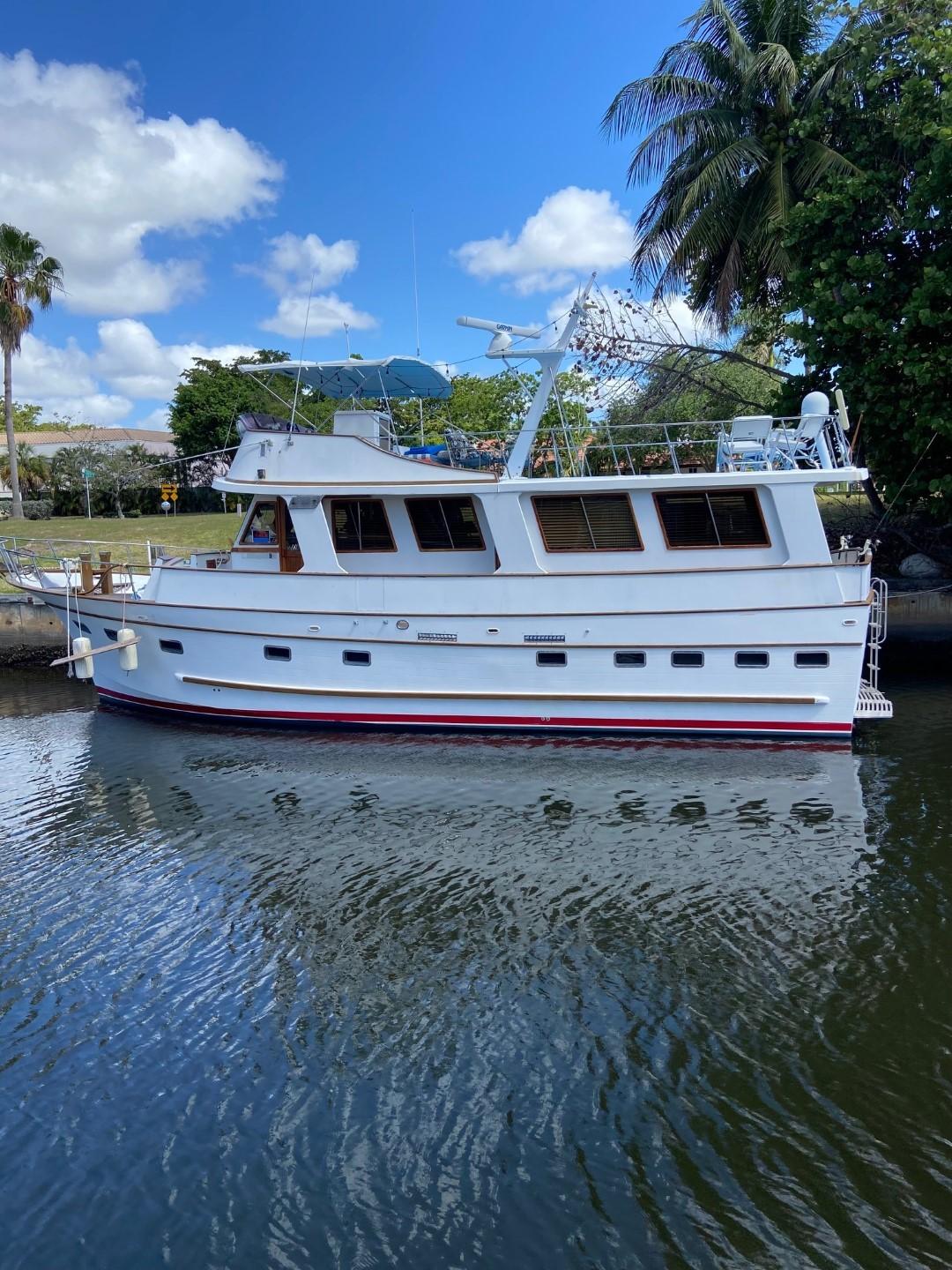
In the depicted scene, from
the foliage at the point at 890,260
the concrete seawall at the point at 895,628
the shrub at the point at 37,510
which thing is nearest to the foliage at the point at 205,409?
the shrub at the point at 37,510

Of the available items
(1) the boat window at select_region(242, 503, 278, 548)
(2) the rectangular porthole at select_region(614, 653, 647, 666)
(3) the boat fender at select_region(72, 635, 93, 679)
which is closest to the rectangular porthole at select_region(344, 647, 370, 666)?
(1) the boat window at select_region(242, 503, 278, 548)

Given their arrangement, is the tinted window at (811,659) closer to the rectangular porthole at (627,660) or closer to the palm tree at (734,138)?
the rectangular porthole at (627,660)

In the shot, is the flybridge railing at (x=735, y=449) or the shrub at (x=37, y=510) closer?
the flybridge railing at (x=735, y=449)

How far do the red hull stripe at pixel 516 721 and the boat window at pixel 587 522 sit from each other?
2.36 m

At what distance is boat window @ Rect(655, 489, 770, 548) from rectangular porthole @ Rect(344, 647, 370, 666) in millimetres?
4428

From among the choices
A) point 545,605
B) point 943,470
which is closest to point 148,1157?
point 545,605

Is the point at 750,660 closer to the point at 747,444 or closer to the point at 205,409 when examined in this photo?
the point at 747,444

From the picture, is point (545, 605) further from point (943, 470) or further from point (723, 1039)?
point (943, 470)

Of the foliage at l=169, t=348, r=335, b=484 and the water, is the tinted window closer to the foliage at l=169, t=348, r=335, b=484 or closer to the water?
the water

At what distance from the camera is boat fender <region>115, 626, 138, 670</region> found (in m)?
12.8

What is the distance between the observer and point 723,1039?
554 cm

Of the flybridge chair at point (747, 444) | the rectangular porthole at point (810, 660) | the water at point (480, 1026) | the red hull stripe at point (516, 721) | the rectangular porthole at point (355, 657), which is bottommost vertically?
the water at point (480, 1026)

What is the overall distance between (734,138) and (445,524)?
11896 mm

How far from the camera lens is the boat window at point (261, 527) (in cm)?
1313
